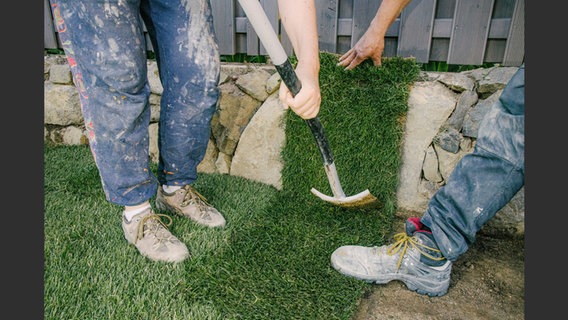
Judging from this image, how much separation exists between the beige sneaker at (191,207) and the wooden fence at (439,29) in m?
1.08

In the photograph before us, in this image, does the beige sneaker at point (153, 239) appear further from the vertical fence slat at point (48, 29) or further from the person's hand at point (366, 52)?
the vertical fence slat at point (48, 29)

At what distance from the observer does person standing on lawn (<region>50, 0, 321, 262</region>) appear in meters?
1.33

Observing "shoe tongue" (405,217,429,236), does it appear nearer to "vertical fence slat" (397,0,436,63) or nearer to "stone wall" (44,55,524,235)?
"stone wall" (44,55,524,235)

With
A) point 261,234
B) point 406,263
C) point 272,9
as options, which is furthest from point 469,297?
point 272,9

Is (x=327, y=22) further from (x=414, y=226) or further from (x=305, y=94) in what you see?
(x=414, y=226)

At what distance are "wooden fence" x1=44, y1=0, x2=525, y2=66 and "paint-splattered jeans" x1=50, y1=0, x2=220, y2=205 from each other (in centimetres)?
86

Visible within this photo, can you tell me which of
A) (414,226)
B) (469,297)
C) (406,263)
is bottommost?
(469,297)

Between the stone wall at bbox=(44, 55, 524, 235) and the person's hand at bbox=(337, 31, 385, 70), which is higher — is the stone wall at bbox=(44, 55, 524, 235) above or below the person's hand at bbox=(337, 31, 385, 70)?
below

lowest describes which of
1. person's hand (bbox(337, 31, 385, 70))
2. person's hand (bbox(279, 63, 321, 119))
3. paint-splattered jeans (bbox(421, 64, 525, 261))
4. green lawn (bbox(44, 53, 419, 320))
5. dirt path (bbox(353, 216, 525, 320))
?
dirt path (bbox(353, 216, 525, 320))

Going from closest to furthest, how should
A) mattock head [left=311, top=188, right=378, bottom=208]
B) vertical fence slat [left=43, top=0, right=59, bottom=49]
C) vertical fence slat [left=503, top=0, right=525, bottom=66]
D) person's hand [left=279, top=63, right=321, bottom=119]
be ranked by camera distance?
person's hand [left=279, top=63, right=321, bottom=119] → mattock head [left=311, top=188, right=378, bottom=208] → vertical fence slat [left=503, top=0, right=525, bottom=66] → vertical fence slat [left=43, top=0, right=59, bottom=49]

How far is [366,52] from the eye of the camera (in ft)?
6.37

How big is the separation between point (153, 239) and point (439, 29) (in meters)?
1.76

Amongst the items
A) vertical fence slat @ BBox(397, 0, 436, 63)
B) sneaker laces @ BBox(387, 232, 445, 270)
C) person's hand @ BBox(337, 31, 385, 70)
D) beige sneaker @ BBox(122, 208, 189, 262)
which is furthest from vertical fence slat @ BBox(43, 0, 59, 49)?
sneaker laces @ BBox(387, 232, 445, 270)

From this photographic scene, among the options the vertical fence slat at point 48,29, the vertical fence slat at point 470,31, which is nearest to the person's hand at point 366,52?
the vertical fence slat at point 470,31
